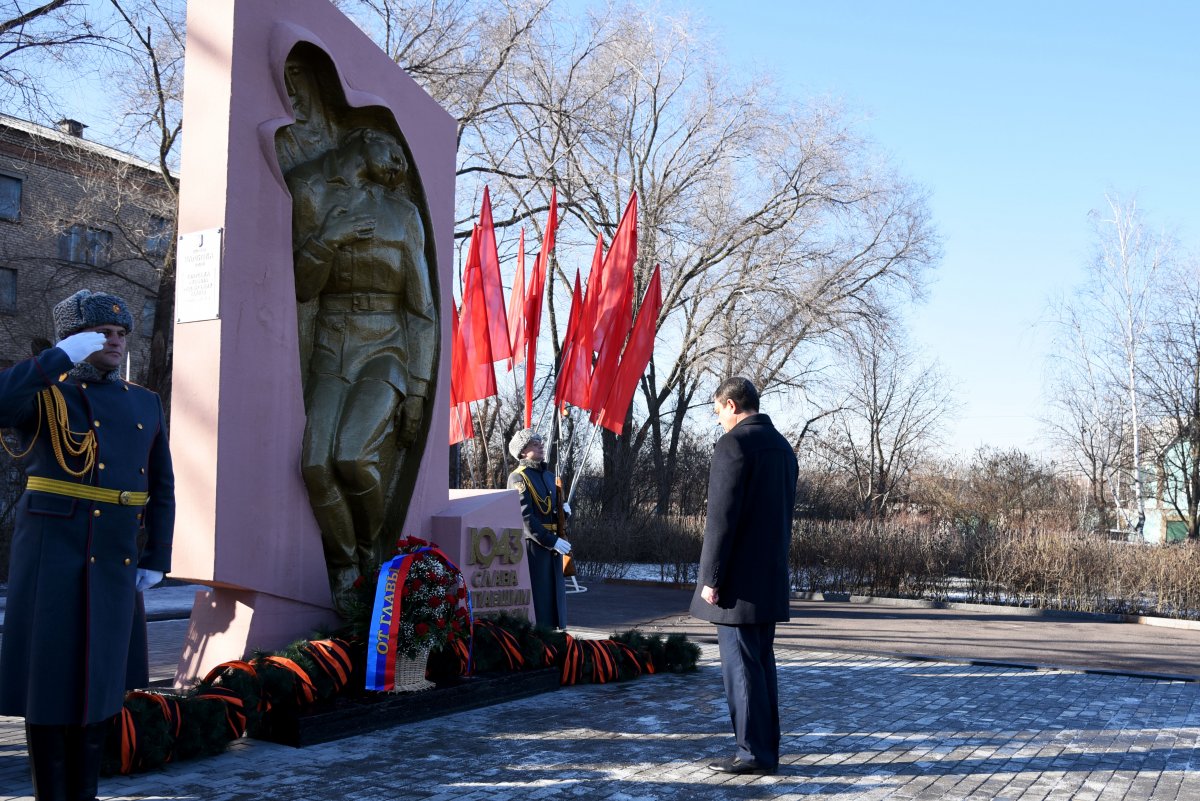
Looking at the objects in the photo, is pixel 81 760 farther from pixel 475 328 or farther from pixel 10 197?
pixel 10 197

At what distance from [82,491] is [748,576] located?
307 centimetres

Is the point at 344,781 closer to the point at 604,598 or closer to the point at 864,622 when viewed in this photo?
the point at 864,622

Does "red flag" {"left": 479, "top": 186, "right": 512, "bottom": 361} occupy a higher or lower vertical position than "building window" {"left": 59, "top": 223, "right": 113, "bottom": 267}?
lower

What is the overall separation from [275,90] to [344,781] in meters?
4.13

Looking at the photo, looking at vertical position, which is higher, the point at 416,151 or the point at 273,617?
the point at 416,151

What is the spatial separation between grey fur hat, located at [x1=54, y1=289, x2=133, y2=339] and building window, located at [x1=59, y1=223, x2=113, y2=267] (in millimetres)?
16149

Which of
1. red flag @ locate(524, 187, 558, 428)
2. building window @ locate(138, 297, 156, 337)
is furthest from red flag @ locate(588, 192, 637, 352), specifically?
building window @ locate(138, 297, 156, 337)

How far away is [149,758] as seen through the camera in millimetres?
4738

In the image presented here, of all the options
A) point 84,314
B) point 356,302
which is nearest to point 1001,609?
point 356,302

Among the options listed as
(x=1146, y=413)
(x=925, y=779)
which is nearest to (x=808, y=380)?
(x=1146, y=413)

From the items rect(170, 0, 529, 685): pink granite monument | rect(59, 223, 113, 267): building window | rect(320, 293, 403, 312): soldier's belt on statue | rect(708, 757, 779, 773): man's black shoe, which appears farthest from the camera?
rect(59, 223, 113, 267): building window

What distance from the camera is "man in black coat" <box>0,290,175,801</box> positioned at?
3.79 meters

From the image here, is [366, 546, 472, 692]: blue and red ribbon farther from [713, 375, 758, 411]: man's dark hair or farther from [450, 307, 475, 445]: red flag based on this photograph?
[450, 307, 475, 445]: red flag

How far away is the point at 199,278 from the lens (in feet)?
20.0
